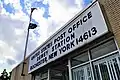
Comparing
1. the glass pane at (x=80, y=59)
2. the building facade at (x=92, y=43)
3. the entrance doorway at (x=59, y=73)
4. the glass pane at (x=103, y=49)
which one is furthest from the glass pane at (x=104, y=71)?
the entrance doorway at (x=59, y=73)

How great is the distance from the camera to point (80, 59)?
495cm

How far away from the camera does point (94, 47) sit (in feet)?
14.6

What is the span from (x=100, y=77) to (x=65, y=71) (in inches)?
138

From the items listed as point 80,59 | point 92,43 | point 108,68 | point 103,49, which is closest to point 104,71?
point 108,68

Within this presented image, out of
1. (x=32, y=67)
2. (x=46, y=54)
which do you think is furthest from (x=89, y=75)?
(x=32, y=67)

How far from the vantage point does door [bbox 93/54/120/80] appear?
3.61m

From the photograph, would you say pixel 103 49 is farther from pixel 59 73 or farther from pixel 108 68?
pixel 59 73

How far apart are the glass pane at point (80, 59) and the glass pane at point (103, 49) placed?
0.33 meters

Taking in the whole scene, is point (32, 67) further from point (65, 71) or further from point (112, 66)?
point (112, 66)

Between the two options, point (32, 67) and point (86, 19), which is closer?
point (86, 19)

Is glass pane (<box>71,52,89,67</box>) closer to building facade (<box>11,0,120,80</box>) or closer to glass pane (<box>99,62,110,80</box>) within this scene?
building facade (<box>11,0,120,80</box>)

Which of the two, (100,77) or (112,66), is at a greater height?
(112,66)

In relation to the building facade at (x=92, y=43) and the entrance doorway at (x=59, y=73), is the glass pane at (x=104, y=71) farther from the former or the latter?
the entrance doorway at (x=59, y=73)

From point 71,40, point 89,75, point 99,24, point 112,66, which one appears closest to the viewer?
point 112,66
